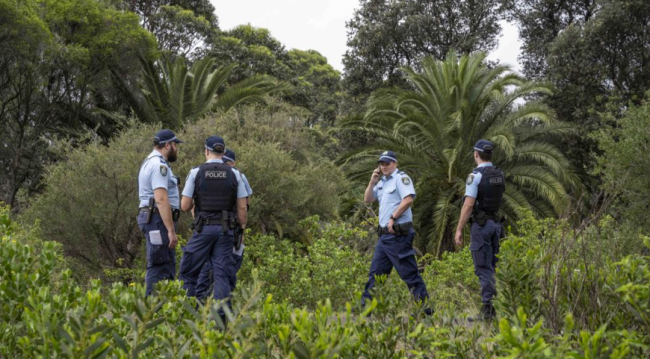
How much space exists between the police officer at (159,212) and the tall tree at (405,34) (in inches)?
640

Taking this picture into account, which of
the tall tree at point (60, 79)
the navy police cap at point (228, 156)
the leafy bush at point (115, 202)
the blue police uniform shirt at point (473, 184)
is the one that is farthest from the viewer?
the tall tree at point (60, 79)

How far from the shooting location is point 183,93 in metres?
16.0

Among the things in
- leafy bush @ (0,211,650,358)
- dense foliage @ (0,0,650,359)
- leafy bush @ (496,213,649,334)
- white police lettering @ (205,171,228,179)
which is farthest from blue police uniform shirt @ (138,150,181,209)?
leafy bush @ (496,213,649,334)

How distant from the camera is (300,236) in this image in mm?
10117

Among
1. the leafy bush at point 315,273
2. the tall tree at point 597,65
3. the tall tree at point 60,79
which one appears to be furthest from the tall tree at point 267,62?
the leafy bush at point 315,273

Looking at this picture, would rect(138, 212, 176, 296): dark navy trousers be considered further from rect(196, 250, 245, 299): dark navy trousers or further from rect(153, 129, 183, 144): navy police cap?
rect(153, 129, 183, 144): navy police cap

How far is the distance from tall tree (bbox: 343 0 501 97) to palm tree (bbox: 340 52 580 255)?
677 cm

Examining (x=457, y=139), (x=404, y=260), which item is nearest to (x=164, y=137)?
(x=404, y=260)

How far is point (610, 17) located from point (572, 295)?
1547 cm

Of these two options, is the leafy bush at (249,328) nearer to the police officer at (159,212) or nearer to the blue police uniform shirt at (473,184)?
the police officer at (159,212)

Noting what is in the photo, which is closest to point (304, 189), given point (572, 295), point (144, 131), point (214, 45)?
point (144, 131)

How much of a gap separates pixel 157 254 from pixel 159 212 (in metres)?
0.38

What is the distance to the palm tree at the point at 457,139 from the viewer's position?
43.7ft

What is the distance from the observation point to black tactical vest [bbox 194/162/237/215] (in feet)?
17.2
